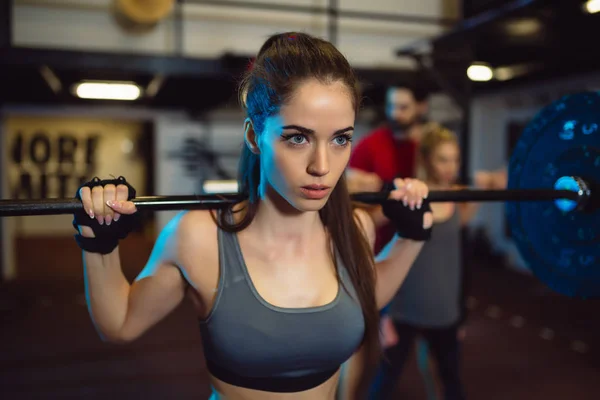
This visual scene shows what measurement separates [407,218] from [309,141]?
0.42 m

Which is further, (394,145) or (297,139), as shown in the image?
(394,145)

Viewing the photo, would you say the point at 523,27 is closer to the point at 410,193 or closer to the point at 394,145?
the point at 394,145

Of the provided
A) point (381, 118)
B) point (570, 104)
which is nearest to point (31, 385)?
point (570, 104)

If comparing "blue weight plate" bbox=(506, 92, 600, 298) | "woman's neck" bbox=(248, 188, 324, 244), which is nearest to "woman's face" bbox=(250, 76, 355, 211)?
"woman's neck" bbox=(248, 188, 324, 244)

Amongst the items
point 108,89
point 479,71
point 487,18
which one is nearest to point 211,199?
point 487,18

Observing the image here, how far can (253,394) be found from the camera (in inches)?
41.7

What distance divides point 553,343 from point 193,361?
8.98 feet

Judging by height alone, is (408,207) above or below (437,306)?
above

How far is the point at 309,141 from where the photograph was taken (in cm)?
92

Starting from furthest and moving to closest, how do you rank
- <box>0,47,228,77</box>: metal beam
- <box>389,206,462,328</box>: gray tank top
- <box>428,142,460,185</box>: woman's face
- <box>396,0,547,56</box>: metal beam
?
<box>0,47,228,77</box>: metal beam → <box>396,0,547,56</box>: metal beam → <box>428,142,460,185</box>: woman's face → <box>389,206,462,328</box>: gray tank top

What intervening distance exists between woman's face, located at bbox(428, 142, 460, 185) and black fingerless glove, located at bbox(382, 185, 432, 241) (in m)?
1.13

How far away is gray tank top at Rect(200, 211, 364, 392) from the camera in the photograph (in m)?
1.01

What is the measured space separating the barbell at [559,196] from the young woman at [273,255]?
0.10 metres

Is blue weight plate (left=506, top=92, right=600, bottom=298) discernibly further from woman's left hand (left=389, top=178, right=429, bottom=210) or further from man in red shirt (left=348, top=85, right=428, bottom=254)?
man in red shirt (left=348, top=85, right=428, bottom=254)
